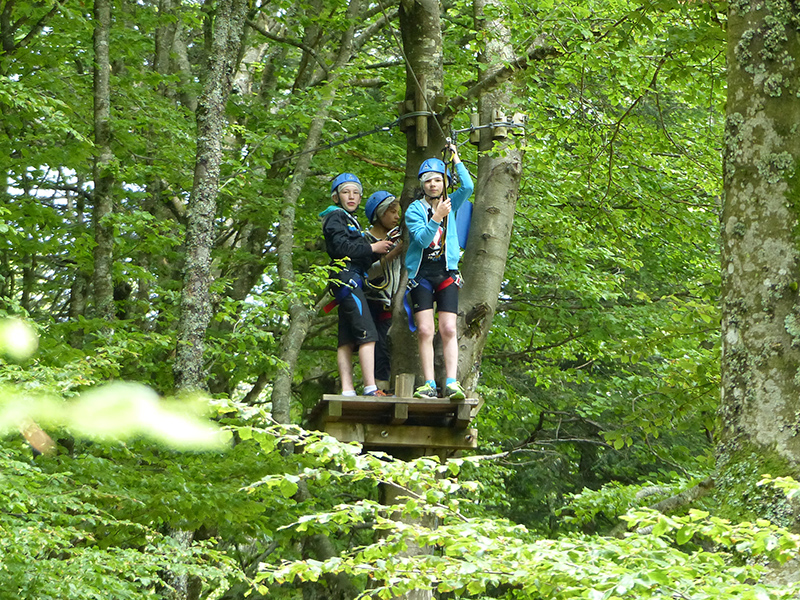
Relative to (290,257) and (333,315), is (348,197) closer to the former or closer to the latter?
(290,257)

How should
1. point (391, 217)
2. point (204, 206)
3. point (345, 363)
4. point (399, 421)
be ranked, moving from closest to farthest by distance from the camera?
point (399, 421) < point (345, 363) < point (391, 217) < point (204, 206)

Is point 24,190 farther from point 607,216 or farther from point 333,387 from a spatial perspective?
point 607,216

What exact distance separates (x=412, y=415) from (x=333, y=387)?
6517 millimetres

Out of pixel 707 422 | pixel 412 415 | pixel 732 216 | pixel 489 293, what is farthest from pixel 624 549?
pixel 707 422

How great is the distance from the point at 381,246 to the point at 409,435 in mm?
1278

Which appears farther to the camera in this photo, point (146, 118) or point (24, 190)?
point (24, 190)

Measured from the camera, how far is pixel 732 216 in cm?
341

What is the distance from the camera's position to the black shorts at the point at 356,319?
5.68m

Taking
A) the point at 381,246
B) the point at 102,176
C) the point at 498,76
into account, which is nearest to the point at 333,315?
the point at 102,176

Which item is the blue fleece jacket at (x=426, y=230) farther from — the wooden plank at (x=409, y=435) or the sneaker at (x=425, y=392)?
the wooden plank at (x=409, y=435)

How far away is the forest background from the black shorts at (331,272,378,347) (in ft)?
0.76

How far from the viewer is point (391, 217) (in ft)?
19.8

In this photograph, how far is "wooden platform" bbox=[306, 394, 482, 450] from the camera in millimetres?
5094

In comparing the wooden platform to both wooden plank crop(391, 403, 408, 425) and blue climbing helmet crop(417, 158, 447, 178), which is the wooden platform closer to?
wooden plank crop(391, 403, 408, 425)
